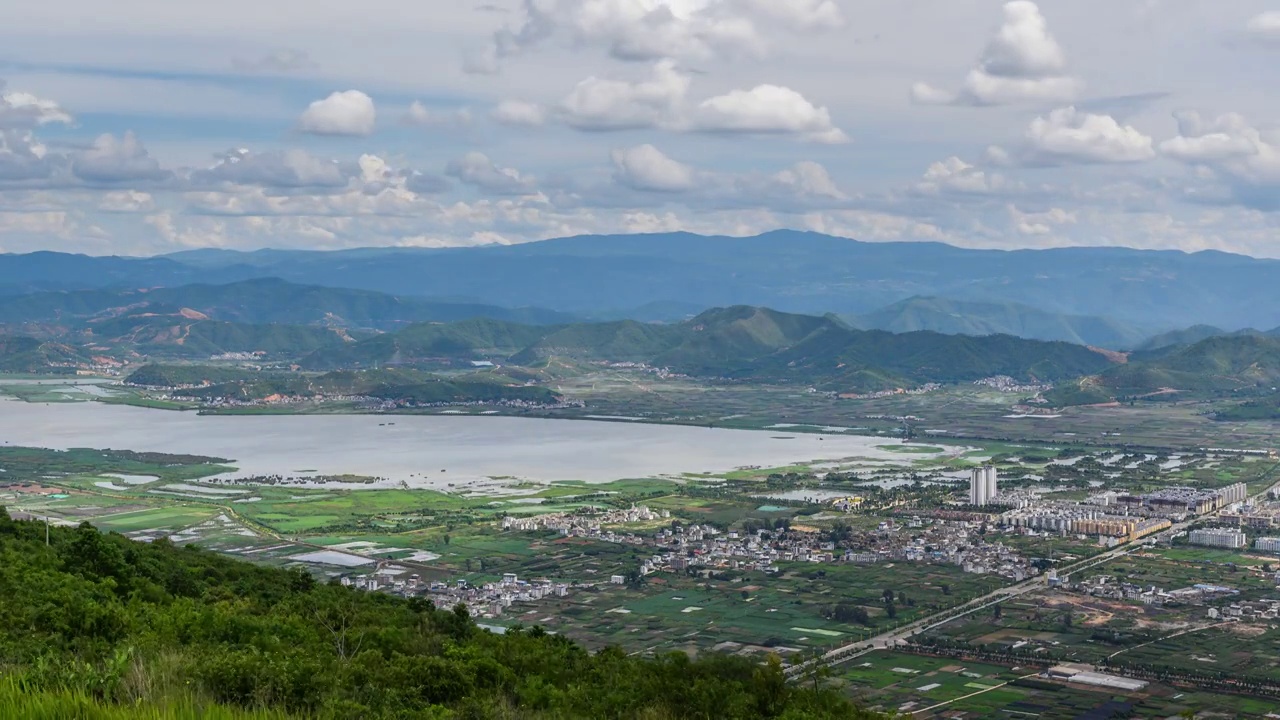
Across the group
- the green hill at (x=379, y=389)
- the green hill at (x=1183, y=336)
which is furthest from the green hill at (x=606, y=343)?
the green hill at (x=1183, y=336)

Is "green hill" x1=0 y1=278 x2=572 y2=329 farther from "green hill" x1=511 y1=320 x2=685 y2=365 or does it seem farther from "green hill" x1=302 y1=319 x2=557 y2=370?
"green hill" x1=511 y1=320 x2=685 y2=365

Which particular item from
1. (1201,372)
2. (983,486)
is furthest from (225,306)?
(983,486)

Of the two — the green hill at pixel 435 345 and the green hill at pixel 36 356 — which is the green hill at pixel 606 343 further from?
the green hill at pixel 36 356

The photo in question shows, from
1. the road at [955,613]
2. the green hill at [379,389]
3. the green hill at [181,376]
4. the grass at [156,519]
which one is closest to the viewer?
the road at [955,613]

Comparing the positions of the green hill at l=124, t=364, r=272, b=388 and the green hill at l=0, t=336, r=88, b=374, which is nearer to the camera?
the green hill at l=124, t=364, r=272, b=388

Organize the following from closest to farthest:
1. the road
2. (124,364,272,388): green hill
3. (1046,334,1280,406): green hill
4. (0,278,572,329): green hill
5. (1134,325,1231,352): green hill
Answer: the road
(1046,334,1280,406): green hill
(124,364,272,388): green hill
(1134,325,1231,352): green hill
(0,278,572,329): green hill

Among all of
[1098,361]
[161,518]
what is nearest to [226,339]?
[1098,361]

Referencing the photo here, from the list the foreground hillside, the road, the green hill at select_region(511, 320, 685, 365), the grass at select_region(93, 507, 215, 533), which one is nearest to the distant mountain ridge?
the green hill at select_region(511, 320, 685, 365)
